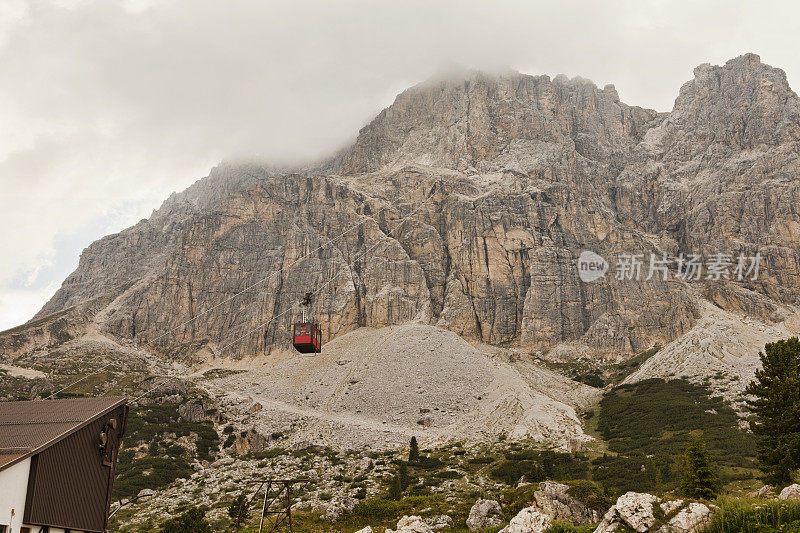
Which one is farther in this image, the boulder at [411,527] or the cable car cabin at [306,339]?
the cable car cabin at [306,339]

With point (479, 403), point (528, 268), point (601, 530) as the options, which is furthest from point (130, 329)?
point (601, 530)

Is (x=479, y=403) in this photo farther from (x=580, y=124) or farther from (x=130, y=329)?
(x=580, y=124)

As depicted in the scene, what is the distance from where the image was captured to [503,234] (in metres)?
136

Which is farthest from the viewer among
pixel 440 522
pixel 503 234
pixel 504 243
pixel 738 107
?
pixel 738 107

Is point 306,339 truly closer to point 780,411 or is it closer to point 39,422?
point 39,422

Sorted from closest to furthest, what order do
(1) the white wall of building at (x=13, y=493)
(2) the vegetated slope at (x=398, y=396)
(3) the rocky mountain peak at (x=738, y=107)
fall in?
(1) the white wall of building at (x=13, y=493) → (2) the vegetated slope at (x=398, y=396) → (3) the rocky mountain peak at (x=738, y=107)

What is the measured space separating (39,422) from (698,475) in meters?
34.4

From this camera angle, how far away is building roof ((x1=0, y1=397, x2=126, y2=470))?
14109 millimetres

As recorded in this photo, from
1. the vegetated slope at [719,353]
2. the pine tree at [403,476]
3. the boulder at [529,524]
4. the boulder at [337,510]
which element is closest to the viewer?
the boulder at [529,524]

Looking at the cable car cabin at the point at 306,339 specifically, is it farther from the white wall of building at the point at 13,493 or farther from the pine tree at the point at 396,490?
the white wall of building at the point at 13,493

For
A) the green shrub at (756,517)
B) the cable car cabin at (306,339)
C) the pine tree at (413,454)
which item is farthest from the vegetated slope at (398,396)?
the green shrub at (756,517)

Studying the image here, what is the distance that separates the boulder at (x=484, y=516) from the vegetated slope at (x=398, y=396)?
126ft

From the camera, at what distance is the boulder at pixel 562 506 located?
82.4 feet

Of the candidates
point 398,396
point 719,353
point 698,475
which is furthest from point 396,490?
point 719,353
